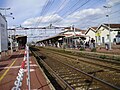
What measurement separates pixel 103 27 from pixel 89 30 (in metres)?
12.2

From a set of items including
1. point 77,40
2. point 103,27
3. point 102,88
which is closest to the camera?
point 102,88

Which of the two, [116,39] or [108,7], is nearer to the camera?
[108,7]

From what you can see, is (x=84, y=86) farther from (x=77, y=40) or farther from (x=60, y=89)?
(x=77, y=40)

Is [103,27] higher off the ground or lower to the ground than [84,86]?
higher

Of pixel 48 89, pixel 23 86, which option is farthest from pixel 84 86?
pixel 23 86

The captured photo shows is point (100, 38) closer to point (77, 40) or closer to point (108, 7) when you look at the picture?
point (77, 40)

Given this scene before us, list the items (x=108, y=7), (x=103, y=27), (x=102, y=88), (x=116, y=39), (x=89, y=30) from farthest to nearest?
(x=89, y=30)
(x=103, y=27)
(x=116, y=39)
(x=108, y=7)
(x=102, y=88)

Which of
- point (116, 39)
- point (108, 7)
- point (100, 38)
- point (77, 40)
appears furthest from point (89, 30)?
point (108, 7)

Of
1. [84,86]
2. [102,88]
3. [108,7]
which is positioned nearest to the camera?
[102,88]

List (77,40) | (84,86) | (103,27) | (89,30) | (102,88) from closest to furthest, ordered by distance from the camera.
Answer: (102,88) → (84,86) → (77,40) → (103,27) → (89,30)

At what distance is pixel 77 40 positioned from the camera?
2263 inches

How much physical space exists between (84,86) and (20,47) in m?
74.2

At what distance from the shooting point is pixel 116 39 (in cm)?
6284

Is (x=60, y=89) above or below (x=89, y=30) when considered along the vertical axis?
below
